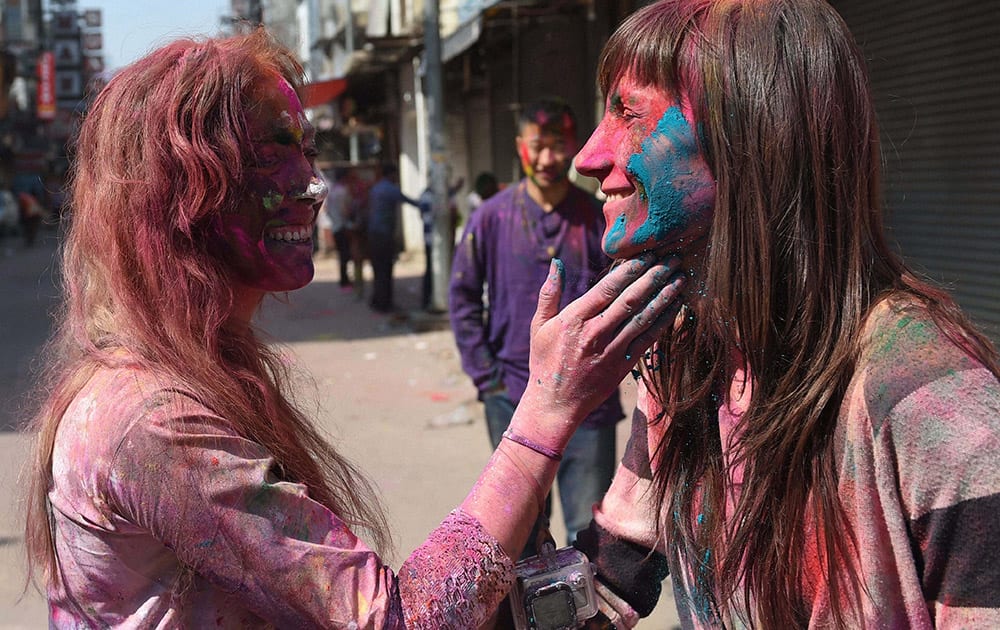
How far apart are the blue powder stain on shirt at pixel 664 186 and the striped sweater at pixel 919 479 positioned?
1.11 ft

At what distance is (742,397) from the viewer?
1.56 metres

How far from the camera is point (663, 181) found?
1.53m

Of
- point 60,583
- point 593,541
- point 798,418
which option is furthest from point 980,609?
point 60,583

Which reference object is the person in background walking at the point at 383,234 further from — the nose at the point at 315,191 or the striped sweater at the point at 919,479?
the striped sweater at the point at 919,479

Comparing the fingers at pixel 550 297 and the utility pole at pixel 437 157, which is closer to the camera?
the fingers at pixel 550 297

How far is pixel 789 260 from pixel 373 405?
23.3 ft

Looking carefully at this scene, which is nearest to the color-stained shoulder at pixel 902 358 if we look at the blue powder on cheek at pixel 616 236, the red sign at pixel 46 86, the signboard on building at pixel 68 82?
the blue powder on cheek at pixel 616 236

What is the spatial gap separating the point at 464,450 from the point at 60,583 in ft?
17.1

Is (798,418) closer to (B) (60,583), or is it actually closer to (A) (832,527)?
(A) (832,527)

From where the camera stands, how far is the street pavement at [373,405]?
4.41m

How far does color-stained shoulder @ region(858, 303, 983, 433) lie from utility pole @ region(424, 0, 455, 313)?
10.9 meters

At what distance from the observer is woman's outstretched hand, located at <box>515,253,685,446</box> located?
1.54 metres

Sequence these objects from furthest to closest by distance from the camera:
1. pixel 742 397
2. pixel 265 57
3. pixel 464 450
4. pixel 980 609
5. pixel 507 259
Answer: pixel 464 450 < pixel 507 259 < pixel 265 57 < pixel 742 397 < pixel 980 609

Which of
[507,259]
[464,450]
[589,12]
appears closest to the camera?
[507,259]
